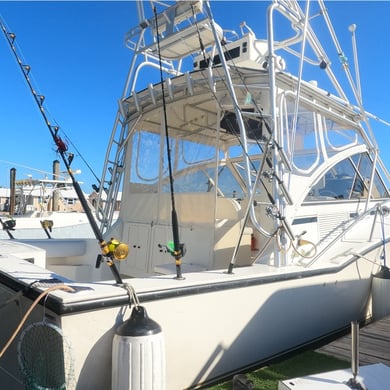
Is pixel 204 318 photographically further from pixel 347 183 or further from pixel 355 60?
pixel 355 60

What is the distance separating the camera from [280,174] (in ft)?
12.0

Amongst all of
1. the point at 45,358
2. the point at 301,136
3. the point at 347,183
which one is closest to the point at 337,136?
the point at 347,183

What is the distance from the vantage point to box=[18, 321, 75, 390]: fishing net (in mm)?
2105

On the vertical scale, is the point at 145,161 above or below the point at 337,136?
below

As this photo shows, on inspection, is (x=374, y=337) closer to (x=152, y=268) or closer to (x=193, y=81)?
(x=152, y=268)

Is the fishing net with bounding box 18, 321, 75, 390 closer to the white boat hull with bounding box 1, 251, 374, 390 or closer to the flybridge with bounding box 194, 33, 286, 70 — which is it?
the white boat hull with bounding box 1, 251, 374, 390

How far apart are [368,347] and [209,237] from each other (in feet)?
6.24

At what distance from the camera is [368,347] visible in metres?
3.61

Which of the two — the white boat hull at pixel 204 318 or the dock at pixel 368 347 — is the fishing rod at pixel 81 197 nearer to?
the white boat hull at pixel 204 318

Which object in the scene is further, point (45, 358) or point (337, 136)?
point (337, 136)

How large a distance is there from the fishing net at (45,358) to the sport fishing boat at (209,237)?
0.01 meters

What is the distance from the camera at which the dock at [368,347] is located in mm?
3350

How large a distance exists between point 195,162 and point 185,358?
278 centimetres

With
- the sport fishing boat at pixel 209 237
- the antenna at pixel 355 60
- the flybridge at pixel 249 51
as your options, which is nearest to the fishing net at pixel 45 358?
the sport fishing boat at pixel 209 237
